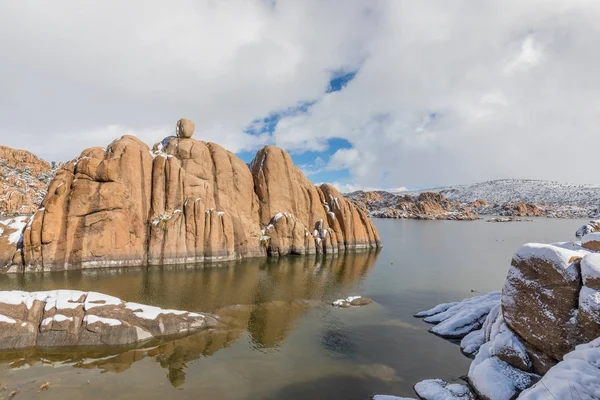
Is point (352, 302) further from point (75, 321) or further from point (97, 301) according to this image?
point (75, 321)

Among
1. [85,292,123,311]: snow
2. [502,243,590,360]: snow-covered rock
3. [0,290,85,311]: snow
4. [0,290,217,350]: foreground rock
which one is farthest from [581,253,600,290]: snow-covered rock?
[0,290,85,311]: snow

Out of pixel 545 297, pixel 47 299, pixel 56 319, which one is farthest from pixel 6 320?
pixel 545 297

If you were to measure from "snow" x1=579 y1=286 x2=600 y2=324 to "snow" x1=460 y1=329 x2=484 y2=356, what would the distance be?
11182 mm

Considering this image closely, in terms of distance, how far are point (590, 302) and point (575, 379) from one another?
488 cm

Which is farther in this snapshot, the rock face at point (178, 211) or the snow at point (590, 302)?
the rock face at point (178, 211)

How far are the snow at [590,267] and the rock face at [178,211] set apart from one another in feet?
161

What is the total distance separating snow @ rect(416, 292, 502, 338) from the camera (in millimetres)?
27797

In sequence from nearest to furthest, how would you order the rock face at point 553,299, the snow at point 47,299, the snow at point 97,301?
the rock face at point 553,299, the snow at point 47,299, the snow at point 97,301

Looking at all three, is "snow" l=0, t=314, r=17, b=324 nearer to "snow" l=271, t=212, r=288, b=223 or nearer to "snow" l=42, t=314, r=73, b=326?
"snow" l=42, t=314, r=73, b=326

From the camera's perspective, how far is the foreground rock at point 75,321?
2269 cm

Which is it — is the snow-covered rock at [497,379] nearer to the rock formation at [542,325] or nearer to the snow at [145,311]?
the rock formation at [542,325]

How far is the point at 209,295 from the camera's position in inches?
1470

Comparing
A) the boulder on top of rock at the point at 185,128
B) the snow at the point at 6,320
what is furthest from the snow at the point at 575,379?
the boulder on top of rock at the point at 185,128

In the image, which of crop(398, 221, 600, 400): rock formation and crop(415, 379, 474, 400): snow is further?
crop(415, 379, 474, 400): snow
